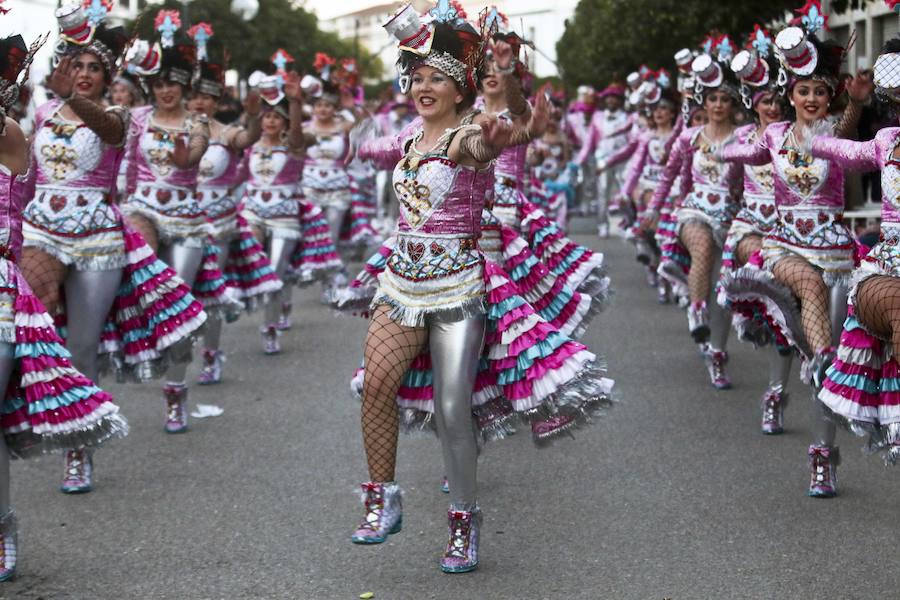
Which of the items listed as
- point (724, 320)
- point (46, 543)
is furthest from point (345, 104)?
point (46, 543)

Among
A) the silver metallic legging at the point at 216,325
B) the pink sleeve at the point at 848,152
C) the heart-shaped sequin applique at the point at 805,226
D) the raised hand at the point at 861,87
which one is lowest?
the silver metallic legging at the point at 216,325

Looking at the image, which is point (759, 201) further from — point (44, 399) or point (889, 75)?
point (44, 399)

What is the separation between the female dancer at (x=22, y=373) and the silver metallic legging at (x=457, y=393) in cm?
133

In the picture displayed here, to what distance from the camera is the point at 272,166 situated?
1224 cm

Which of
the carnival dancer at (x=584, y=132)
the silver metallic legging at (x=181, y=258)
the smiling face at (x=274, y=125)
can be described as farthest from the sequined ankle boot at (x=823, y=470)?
Answer: the carnival dancer at (x=584, y=132)

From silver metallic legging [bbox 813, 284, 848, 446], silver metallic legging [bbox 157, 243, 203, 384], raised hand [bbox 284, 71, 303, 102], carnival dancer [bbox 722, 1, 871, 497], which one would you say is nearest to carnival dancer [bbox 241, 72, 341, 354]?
silver metallic legging [bbox 157, 243, 203, 384]

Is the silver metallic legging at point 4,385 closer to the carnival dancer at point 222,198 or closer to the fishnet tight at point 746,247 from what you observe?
the carnival dancer at point 222,198

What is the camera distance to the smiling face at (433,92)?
5699 mm

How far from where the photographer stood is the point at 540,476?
24.1 ft

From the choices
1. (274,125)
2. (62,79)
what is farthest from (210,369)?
(62,79)

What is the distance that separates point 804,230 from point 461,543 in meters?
Result: 2.79

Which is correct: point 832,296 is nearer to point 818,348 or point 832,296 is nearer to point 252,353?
point 818,348

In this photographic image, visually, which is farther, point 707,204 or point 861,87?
point 707,204

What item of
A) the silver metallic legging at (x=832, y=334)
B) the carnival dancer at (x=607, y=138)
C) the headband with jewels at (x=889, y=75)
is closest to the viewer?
the headband with jewels at (x=889, y=75)
